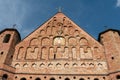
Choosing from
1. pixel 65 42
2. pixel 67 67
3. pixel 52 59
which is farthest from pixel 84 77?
pixel 65 42

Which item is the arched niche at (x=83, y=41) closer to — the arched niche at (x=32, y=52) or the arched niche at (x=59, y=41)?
the arched niche at (x=59, y=41)

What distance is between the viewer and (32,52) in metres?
20.3

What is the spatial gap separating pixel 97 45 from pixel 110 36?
1.69 meters

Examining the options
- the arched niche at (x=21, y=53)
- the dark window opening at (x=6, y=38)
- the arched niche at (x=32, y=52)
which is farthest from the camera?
the dark window opening at (x=6, y=38)

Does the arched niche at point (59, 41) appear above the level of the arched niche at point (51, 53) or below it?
above

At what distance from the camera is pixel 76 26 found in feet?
76.5

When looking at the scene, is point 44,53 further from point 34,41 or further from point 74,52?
point 74,52

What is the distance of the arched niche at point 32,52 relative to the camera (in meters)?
20.0

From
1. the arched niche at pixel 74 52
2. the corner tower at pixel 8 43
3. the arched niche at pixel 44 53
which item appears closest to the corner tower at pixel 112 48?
the arched niche at pixel 74 52

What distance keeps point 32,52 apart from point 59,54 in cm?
282

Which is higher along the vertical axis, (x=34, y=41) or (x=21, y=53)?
(x=34, y=41)

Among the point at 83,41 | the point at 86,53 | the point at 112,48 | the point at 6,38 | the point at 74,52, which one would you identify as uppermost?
the point at 6,38

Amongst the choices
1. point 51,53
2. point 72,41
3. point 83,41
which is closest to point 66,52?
point 51,53

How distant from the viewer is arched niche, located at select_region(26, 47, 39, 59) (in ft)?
65.5
